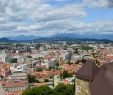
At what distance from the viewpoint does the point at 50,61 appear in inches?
4171

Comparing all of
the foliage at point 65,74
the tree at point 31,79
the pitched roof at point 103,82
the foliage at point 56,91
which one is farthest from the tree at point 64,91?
the tree at point 31,79

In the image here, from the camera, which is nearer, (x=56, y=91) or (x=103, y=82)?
(x=103, y=82)

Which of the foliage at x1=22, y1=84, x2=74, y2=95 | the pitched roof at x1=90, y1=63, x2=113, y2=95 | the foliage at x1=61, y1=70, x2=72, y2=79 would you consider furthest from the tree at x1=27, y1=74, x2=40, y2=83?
the pitched roof at x1=90, y1=63, x2=113, y2=95

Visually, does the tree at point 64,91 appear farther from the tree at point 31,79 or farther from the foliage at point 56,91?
the tree at point 31,79

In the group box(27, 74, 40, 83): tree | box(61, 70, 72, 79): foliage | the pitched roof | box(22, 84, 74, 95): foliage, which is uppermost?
the pitched roof

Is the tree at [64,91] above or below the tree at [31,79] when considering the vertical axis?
above

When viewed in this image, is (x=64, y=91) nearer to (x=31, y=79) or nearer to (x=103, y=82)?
(x=103, y=82)

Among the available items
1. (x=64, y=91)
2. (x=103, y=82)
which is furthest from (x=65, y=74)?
(x=103, y=82)

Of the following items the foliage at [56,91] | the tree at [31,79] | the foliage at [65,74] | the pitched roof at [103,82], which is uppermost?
the pitched roof at [103,82]

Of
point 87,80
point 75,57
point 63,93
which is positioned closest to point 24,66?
point 75,57

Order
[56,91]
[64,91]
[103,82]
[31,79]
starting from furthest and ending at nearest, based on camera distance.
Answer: [31,79], [56,91], [64,91], [103,82]

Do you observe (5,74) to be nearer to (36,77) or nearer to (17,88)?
(36,77)

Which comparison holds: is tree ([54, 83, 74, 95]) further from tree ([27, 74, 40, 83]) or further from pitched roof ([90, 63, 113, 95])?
tree ([27, 74, 40, 83])

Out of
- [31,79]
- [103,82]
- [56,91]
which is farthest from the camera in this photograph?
[31,79]
